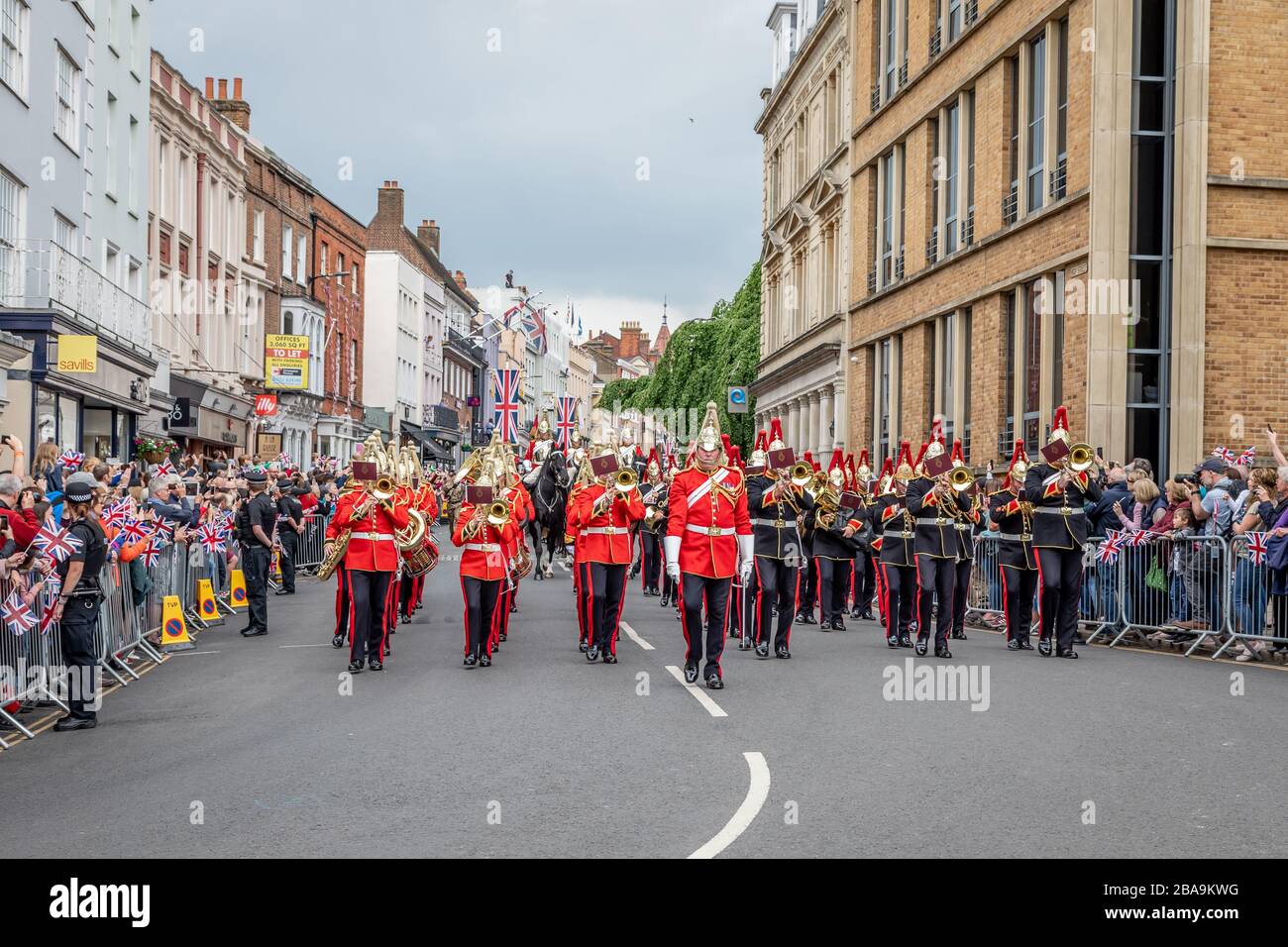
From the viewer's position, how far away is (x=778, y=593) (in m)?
14.6

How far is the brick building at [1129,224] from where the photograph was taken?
22859mm

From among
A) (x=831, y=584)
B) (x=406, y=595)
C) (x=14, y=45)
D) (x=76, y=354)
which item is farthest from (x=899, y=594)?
(x=14, y=45)

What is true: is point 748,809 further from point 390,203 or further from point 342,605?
point 390,203

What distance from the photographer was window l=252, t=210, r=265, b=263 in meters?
46.9

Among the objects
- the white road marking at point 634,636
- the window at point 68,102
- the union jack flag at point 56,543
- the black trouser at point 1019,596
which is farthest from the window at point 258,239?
the union jack flag at point 56,543

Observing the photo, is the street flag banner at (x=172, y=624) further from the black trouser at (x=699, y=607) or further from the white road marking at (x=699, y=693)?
the black trouser at (x=699, y=607)

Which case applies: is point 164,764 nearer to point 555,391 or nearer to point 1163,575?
point 1163,575

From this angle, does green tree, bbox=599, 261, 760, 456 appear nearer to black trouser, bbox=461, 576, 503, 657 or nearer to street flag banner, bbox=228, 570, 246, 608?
street flag banner, bbox=228, 570, 246, 608

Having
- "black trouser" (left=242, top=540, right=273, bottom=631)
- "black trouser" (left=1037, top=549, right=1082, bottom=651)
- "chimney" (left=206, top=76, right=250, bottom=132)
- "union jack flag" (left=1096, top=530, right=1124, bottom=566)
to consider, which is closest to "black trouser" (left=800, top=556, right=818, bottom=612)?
"union jack flag" (left=1096, top=530, right=1124, bottom=566)

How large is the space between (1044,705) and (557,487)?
14.4m

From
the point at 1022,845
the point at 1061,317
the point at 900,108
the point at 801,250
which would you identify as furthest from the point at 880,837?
the point at 801,250

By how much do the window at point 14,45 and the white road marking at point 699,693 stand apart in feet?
55.1

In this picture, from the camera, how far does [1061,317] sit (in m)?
25.4

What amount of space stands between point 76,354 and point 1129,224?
16.8m
